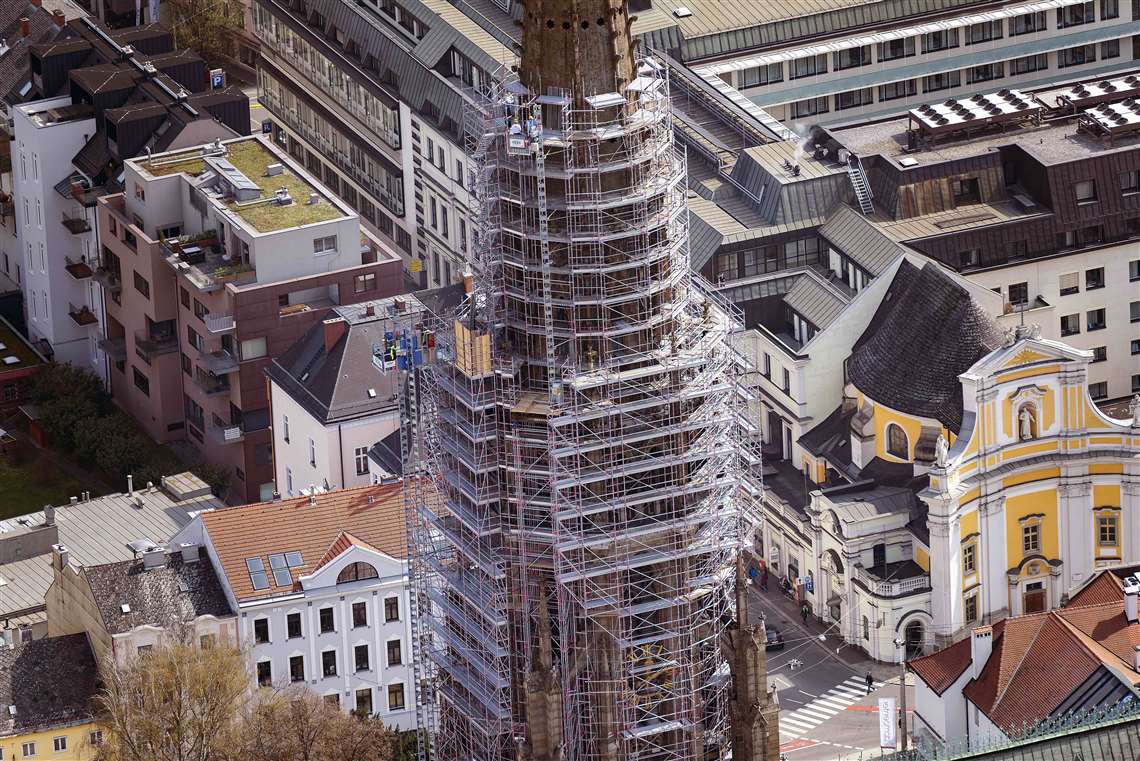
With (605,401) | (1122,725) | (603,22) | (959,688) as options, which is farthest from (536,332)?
(959,688)

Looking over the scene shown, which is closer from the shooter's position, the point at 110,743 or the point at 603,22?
the point at 603,22

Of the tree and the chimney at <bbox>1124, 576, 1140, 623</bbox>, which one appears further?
the chimney at <bbox>1124, 576, 1140, 623</bbox>

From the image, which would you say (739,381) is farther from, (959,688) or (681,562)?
(959,688)

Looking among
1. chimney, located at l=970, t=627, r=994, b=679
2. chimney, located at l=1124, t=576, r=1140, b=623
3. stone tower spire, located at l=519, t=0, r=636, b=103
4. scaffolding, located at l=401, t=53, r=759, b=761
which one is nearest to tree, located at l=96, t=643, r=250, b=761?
scaffolding, located at l=401, t=53, r=759, b=761

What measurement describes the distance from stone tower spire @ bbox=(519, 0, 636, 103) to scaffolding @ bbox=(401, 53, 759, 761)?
692mm

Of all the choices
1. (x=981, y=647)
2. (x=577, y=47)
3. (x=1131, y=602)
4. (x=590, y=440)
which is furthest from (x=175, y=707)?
(x=577, y=47)

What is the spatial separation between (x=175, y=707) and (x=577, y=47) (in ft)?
193

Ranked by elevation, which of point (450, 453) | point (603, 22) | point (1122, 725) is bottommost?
point (1122, 725)

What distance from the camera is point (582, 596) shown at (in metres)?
154

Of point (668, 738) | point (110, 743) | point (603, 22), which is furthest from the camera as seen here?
point (110, 743)

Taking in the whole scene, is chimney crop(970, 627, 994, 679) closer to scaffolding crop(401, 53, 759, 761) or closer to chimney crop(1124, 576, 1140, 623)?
chimney crop(1124, 576, 1140, 623)

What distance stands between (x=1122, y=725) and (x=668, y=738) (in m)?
20.9

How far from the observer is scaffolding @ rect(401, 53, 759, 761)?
151 meters

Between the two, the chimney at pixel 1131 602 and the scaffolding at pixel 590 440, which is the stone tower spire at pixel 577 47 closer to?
the scaffolding at pixel 590 440
